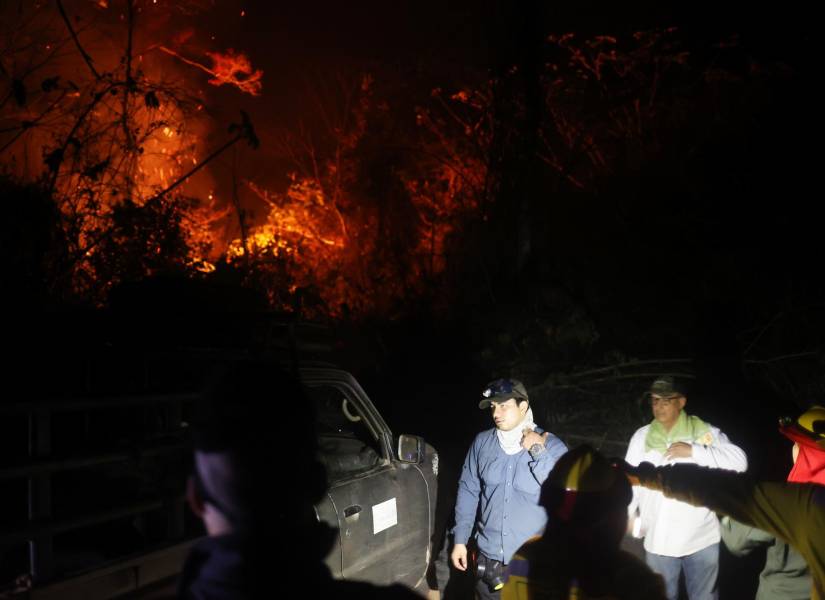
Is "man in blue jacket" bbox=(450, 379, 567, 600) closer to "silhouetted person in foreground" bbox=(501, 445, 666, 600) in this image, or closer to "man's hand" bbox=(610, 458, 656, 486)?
"man's hand" bbox=(610, 458, 656, 486)

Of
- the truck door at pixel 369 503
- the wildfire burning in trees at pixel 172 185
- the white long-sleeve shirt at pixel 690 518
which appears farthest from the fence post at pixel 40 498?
the wildfire burning in trees at pixel 172 185

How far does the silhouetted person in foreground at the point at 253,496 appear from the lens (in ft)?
4.09

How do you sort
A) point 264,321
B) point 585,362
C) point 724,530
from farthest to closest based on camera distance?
point 585,362 < point 724,530 < point 264,321

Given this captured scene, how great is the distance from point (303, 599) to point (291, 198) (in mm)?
18550

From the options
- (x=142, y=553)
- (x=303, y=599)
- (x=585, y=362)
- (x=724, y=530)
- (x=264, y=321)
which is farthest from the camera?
(x=585, y=362)

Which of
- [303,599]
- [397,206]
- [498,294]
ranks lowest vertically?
[303,599]

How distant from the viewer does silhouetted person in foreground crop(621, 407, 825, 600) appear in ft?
6.71

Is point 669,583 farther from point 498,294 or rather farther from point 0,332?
point 498,294

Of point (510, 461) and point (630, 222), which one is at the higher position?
point (630, 222)

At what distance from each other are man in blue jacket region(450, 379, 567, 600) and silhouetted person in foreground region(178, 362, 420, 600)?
8.18 feet

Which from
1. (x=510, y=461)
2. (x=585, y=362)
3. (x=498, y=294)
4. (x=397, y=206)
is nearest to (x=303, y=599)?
(x=510, y=461)

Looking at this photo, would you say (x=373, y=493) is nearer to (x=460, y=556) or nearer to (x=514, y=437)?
(x=460, y=556)

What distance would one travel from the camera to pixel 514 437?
3822 mm

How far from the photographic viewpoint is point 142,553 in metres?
2.44
